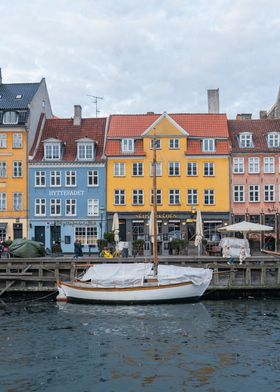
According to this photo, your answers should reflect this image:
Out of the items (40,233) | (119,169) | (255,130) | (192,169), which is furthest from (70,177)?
(255,130)

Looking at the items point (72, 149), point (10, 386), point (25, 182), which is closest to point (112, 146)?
point (72, 149)

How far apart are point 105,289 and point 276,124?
32.2 m

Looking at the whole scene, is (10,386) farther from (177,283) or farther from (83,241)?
(83,241)

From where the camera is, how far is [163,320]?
27078 mm

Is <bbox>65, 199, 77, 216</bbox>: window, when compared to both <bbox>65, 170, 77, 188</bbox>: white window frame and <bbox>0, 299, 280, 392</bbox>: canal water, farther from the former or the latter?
<bbox>0, 299, 280, 392</bbox>: canal water

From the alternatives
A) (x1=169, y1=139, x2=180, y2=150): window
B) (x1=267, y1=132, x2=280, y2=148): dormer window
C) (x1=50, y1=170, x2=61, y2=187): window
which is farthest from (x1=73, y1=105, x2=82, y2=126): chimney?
(x1=267, y1=132, x2=280, y2=148): dormer window

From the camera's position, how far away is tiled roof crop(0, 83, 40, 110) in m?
55.5

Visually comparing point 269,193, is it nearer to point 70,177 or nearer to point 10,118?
point 70,177

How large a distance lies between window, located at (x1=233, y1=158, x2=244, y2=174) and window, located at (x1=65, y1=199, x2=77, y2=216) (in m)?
15.6

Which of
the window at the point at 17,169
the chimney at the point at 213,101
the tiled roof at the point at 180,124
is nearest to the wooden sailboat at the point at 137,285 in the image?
the window at the point at 17,169

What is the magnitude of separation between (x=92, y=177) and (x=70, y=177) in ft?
7.01

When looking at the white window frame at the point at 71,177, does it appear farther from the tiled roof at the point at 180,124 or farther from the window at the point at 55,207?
the tiled roof at the point at 180,124

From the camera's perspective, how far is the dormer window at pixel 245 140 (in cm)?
5475

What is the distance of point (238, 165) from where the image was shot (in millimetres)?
54125
